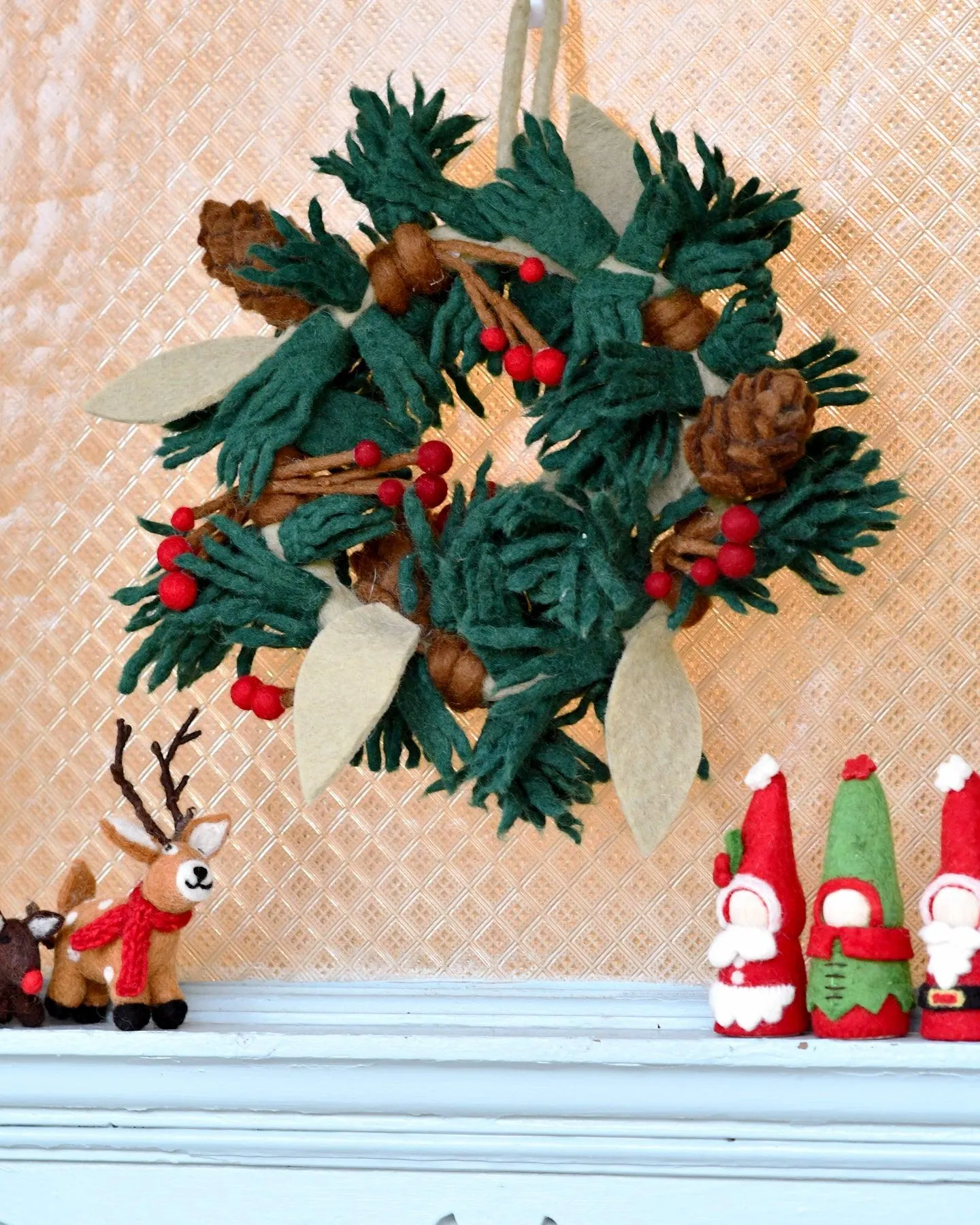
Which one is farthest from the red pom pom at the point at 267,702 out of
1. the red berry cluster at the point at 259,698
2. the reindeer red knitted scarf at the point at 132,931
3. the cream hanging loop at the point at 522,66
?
the cream hanging loop at the point at 522,66

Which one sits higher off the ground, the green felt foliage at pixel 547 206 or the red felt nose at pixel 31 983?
the green felt foliage at pixel 547 206

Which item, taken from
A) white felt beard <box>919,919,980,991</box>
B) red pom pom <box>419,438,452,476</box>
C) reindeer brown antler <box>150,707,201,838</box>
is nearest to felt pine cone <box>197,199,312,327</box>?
red pom pom <box>419,438,452,476</box>

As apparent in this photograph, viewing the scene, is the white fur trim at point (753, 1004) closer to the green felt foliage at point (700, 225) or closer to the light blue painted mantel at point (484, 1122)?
the light blue painted mantel at point (484, 1122)

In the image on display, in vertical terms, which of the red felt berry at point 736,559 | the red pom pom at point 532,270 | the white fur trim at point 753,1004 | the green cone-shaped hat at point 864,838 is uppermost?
the red pom pom at point 532,270

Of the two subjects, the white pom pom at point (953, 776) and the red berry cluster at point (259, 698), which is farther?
the red berry cluster at point (259, 698)

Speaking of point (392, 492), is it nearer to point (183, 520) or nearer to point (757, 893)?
point (183, 520)

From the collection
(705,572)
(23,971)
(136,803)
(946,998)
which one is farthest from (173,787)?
(946,998)

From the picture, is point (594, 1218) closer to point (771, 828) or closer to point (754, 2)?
point (771, 828)

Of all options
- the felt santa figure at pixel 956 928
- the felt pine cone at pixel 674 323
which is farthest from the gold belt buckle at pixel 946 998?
the felt pine cone at pixel 674 323

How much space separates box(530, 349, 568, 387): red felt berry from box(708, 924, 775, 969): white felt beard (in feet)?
0.94

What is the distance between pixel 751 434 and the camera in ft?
2.38

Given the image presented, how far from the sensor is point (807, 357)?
793mm

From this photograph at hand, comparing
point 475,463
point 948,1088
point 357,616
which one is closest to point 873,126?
point 475,463

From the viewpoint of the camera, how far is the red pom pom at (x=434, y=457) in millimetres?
816
